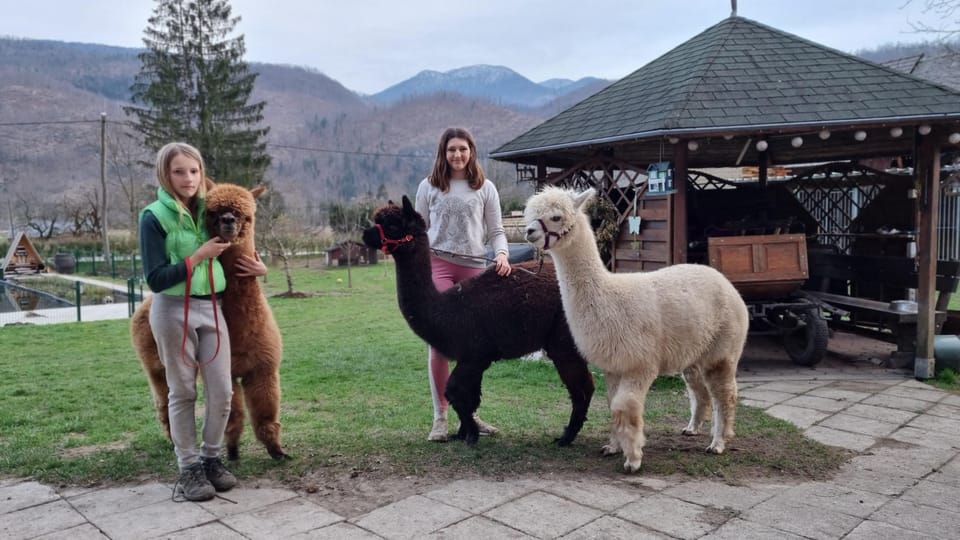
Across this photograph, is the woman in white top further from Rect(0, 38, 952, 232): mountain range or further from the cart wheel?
Rect(0, 38, 952, 232): mountain range

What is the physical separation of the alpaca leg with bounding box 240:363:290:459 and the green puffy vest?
688 millimetres

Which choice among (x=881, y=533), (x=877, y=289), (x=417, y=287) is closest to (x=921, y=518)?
(x=881, y=533)

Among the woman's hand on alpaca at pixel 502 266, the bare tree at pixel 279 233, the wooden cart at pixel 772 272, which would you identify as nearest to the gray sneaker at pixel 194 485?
the woman's hand on alpaca at pixel 502 266

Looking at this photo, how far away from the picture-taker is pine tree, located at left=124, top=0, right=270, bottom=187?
29.6 meters

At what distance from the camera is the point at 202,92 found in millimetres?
30266

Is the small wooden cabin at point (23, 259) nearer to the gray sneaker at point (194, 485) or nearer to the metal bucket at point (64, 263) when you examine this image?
the metal bucket at point (64, 263)

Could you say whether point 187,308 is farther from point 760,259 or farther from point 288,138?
point 288,138

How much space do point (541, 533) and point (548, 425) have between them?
2.00 meters

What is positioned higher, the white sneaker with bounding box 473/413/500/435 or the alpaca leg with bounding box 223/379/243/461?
the alpaca leg with bounding box 223/379/243/461

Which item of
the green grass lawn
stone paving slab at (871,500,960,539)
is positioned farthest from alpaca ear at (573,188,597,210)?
stone paving slab at (871,500,960,539)

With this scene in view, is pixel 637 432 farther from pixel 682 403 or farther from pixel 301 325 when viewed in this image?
pixel 301 325

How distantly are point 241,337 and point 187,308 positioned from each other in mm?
456

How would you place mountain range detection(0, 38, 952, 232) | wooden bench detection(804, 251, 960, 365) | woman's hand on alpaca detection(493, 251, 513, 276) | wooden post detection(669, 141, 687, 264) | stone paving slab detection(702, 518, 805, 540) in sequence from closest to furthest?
stone paving slab detection(702, 518, 805, 540) → woman's hand on alpaca detection(493, 251, 513, 276) → wooden post detection(669, 141, 687, 264) → wooden bench detection(804, 251, 960, 365) → mountain range detection(0, 38, 952, 232)

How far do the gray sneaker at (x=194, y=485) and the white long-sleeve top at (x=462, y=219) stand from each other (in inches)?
78.2
